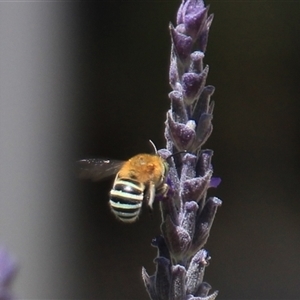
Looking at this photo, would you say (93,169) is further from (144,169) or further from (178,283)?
(178,283)

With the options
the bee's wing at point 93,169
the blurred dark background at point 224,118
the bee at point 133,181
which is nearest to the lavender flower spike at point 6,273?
the bee at point 133,181

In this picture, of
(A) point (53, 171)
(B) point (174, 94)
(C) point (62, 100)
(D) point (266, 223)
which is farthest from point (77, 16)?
(B) point (174, 94)

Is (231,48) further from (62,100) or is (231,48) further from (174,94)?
(174,94)

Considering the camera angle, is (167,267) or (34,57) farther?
(34,57)

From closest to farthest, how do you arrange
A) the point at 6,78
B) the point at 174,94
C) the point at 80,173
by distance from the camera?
the point at 174,94 < the point at 80,173 < the point at 6,78

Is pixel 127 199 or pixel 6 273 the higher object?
pixel 6 273

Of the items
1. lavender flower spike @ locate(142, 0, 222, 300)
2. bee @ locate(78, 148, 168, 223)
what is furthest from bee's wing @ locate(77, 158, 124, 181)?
lavender flower spike @ locate(142, 0, 222, 300)

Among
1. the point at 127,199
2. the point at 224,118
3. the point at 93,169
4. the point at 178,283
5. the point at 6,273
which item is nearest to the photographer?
the point at 6,273

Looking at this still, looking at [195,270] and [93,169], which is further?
[93,169]

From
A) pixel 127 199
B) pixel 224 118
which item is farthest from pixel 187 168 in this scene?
pixel 224 118
